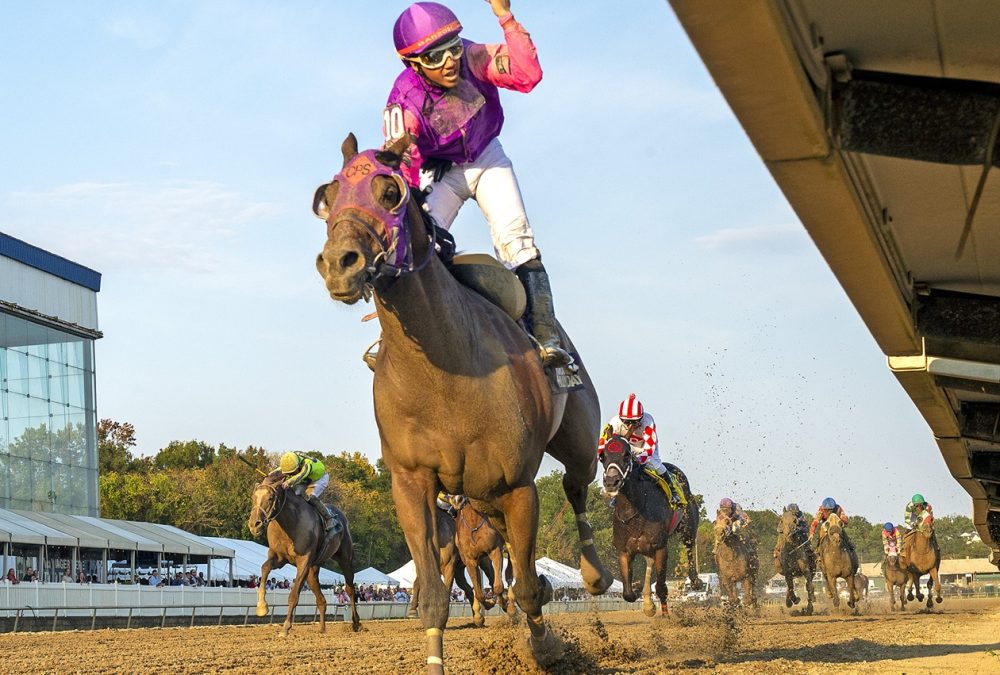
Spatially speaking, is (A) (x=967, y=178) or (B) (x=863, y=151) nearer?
(B) (x=863, y=151)

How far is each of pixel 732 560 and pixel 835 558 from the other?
15.4 feet

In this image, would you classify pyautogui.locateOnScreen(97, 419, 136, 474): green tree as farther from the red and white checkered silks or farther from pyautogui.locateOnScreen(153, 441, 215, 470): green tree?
the red and white checkered silks

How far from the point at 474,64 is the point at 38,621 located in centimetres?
2135

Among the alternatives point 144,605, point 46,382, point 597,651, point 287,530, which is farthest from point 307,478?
point 46,382

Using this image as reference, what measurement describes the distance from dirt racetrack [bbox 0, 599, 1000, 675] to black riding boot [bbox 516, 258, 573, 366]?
2.29 metres

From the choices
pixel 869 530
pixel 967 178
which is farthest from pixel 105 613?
pixel 869 530

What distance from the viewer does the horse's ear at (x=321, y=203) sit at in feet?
22.2

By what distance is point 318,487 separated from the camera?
23844mm

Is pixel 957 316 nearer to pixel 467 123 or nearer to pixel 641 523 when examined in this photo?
pixel 467 123

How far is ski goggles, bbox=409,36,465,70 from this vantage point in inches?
317

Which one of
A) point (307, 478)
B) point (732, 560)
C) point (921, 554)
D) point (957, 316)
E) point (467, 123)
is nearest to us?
point (467, 123)

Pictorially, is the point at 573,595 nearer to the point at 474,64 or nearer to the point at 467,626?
the point at 467,626

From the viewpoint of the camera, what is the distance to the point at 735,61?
352 centimetres

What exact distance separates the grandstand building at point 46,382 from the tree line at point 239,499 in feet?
36.0
